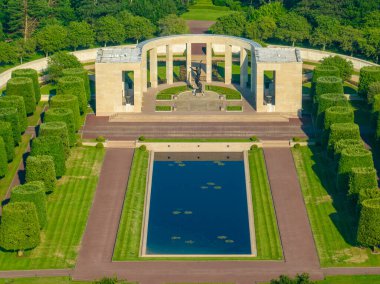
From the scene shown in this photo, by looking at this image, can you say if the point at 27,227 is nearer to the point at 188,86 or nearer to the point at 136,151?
the point at 136,151

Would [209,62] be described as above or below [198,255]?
above

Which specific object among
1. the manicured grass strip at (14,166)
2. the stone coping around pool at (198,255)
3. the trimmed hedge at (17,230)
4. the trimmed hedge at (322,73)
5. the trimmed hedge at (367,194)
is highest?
the trimmed hedge at (322,73)

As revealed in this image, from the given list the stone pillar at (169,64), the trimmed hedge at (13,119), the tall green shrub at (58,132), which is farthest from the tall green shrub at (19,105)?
the stone pillar at (169,64)

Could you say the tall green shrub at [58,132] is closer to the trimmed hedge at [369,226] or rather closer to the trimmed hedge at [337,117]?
the trimmed hedge at [337,117]

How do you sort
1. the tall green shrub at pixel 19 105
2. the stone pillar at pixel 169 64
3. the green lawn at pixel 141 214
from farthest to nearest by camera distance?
the stone pillar at pixel 169 64
the tall green shrub at pixel 19 105
the green lawn at pixel 141 214

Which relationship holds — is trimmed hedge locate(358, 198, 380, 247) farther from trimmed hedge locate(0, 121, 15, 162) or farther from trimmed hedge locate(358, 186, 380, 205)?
trimmed hedge locate(0, 121, 15, 162)

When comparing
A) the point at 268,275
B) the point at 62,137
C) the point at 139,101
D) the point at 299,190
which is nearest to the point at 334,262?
the point at 268,275

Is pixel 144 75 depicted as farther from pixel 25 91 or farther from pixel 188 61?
pixel 25 91

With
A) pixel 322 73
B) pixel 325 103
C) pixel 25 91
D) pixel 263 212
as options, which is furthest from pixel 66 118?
pixel 322 73
